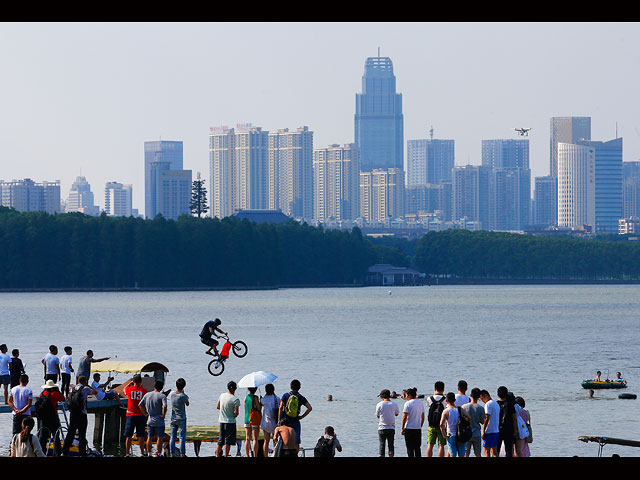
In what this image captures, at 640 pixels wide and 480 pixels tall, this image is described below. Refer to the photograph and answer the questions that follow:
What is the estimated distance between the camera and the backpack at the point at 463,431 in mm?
20312

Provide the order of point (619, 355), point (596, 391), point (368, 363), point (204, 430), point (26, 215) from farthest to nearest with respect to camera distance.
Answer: point (26, 215) < point (619, 355) < point (368, 363) < point (596, 391) < point (204, 430)

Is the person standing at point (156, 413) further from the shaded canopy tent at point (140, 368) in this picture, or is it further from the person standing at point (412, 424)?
the shaded canopy tent at point (140, 368)

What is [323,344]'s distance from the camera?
3546 inches

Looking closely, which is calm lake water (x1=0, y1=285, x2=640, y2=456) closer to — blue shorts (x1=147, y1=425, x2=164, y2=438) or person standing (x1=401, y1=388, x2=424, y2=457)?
blue shorts (x1=147, y1=425, x2=164, y2=438)

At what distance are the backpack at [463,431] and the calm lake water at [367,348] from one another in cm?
1337

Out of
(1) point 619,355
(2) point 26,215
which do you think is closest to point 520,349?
(1) point 619,355

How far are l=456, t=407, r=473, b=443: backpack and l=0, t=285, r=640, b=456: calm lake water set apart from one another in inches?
526

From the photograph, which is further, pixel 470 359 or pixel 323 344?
pixel 323 344

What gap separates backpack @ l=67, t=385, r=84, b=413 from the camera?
72.8 feet

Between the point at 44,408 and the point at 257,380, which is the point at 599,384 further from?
the point at 44,408

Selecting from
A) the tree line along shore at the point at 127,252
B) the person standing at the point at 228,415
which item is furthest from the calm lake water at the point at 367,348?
the person standing at the point at 228,415

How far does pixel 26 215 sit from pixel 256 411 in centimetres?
16263

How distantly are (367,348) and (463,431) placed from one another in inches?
2597
